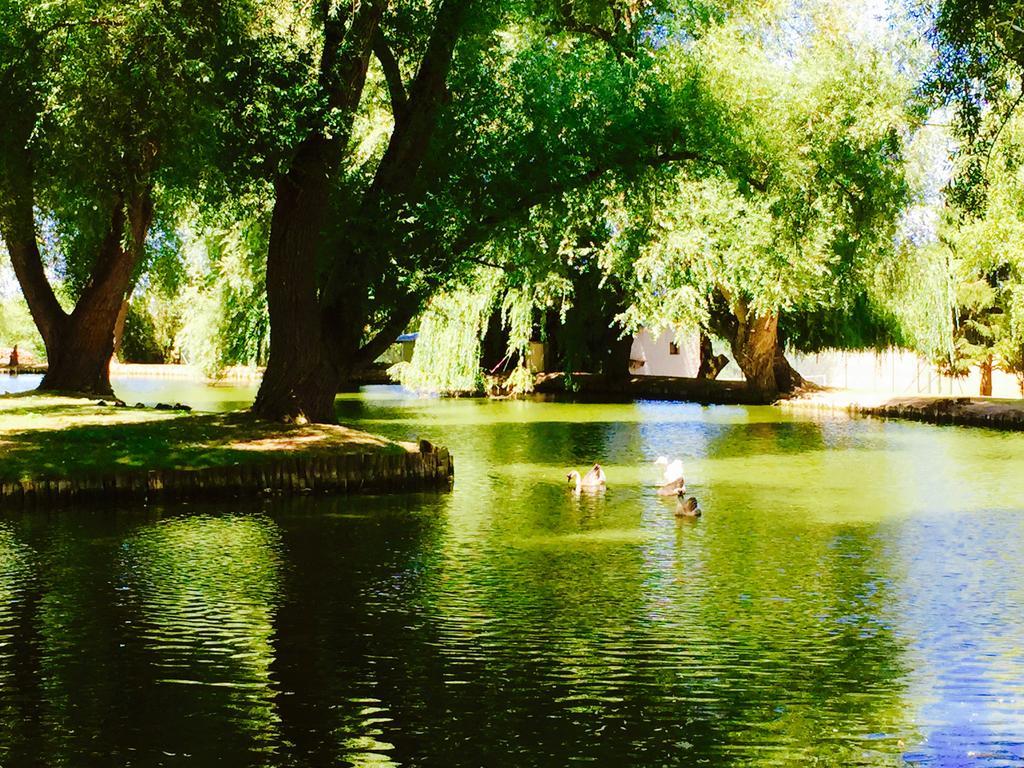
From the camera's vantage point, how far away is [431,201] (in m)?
19.6

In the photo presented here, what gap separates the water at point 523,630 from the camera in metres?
6.91

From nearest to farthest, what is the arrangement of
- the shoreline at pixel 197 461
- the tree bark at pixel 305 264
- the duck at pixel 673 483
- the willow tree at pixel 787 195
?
the shoreline at pixel 197 461, the duck at pixel 673 483, the tree bark at pixel 305 264, the willow tree at pixel 787 195

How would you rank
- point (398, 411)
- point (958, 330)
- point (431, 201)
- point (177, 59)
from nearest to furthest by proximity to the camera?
point (177, 59), point (431, 201), point (398, 411), point (958, 330)

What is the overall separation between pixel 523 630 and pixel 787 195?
17.6 m

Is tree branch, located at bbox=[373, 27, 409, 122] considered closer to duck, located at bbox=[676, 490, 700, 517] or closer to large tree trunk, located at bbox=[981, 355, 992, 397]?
duck, located at bbox=[676, 490, 700, 517]

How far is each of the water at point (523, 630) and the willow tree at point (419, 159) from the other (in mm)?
3867

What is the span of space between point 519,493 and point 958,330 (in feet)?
87.8

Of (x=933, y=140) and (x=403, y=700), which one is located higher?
(x=933, y=140)

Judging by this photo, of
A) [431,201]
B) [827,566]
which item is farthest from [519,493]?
[827,566]

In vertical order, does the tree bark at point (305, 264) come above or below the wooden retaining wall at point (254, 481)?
above

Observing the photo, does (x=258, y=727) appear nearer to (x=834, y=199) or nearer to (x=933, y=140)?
(x=834, y=199)

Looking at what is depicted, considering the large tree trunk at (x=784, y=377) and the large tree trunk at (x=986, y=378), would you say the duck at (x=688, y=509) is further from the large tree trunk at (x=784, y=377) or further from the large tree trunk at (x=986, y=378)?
the large tree trunk at (x=986, y=378)

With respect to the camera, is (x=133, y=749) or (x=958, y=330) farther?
(x=958, y=330)

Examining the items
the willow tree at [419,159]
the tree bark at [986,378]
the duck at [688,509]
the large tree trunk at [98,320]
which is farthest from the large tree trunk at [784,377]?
the duck at [688,509]
